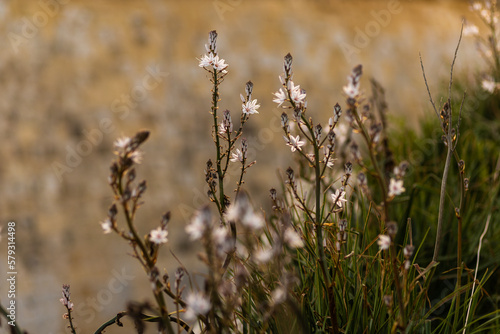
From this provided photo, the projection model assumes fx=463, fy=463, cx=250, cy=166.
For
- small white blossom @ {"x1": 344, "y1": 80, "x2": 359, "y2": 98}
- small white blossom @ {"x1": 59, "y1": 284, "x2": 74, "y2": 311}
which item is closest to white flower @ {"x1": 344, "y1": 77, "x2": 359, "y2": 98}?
small white blossom @ {"x1": 344, "y1": 80, "x2": 359, "y2": 98}

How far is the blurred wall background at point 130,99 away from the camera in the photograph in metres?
3.60

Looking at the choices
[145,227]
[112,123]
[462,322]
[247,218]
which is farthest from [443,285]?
[112,123]

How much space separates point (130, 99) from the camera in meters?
4.03

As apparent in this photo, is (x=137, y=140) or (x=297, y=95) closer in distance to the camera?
(x=137, y=140)

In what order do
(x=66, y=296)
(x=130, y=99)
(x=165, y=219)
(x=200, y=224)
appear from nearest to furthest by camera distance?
(x=200, y=224) < (x=165, y=219) < (x=66, y=296) < (x=130, y=99)

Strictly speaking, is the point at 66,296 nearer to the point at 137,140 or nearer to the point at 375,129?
the point at 137,140

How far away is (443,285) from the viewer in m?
1.53

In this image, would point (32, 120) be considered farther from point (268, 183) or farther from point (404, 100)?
point (404, 100)

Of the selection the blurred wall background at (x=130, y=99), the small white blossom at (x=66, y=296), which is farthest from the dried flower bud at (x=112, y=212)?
the blurred wall background at (x=130, y=99)

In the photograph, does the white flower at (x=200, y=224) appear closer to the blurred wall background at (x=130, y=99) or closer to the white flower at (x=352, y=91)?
the white flower at (x=352, y=91)

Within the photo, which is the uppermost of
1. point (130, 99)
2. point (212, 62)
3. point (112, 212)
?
point (130, 99)

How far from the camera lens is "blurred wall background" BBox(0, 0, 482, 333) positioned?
11.8ft

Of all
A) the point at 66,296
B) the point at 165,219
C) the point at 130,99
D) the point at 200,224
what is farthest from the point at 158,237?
the point at 130,99

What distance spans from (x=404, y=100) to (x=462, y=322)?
372 cm
